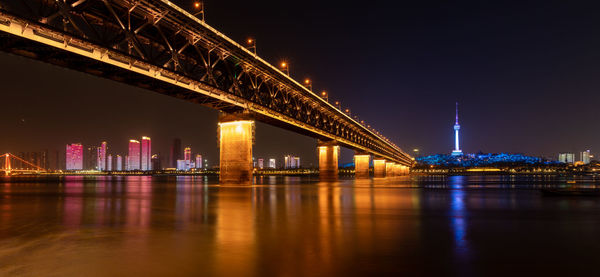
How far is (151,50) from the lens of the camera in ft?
106

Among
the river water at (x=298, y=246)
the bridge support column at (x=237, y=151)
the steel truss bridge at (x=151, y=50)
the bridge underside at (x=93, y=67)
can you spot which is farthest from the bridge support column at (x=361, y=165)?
the river water at (x=298, y=246)

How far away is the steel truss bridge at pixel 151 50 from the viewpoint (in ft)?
74.5

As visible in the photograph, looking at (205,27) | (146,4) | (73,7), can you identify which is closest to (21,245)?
(73,7)

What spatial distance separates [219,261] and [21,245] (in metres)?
5.79

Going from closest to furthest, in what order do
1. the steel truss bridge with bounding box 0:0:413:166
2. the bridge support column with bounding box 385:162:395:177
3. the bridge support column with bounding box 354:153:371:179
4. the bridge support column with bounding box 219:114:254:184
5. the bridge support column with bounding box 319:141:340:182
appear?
the steel truss bridge with bounding box 0:0:413:166 → the bridge support column with bounding box 219:114:254:184 → the bridge support column with bounding box 319:141:340:182 → the bridge support column with bounding box 354:153:371:179 → the bridge support column with bounding box 385:162:395:177

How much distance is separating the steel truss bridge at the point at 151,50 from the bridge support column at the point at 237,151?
1623 millimetres

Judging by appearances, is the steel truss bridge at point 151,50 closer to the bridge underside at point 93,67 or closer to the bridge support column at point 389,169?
the bridge underside at point 93,67

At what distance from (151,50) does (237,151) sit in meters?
16.7

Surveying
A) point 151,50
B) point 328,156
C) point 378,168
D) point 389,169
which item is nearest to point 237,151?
point 151,50

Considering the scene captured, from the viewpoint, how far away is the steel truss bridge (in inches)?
894

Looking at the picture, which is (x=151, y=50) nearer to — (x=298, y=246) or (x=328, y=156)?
(x=298, y=246)

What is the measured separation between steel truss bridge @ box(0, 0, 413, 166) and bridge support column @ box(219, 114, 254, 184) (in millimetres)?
1623

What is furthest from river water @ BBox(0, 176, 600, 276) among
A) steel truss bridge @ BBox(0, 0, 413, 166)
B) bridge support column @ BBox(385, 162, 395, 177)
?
bridge support column @ BBox(385, 162, 395, 177)

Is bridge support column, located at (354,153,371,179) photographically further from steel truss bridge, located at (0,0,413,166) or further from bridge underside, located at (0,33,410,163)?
bridge underside, located at (0,33,410,163)
